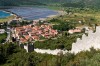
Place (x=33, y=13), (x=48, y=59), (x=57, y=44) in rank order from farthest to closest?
(x=33, y=13)
(x=57, y=44)
(x=48, y=59)

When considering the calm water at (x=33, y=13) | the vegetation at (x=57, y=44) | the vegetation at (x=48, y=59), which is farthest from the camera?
the calm water at (x=33, y=13)

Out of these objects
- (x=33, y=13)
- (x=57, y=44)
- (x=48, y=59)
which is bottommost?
(x=33, y=13)

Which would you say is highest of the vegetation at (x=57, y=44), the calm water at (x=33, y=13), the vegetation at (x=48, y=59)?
the vegetation at (x=48, y=59)

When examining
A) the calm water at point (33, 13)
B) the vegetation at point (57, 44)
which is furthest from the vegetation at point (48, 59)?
the calm water at point (33, 13)

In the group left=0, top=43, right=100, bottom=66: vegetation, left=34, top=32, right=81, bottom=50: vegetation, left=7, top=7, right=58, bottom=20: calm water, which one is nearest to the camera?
left=0, top=43, right=100, bottom=66: vegetation

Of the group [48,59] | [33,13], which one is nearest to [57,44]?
[48,59]

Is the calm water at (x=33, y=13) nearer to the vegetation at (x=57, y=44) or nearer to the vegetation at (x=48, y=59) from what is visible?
the vegetation at (x=57, y=44)

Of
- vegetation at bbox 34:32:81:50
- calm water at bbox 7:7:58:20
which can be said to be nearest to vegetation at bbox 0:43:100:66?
vegetation at bbox 34:32:81:50

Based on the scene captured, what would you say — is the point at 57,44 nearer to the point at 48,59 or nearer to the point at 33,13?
the point at 48,59

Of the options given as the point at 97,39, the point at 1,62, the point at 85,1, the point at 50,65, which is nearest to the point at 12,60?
the point at 1,62

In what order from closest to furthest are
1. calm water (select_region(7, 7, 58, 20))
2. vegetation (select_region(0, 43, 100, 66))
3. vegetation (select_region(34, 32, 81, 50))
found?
vegetation (select_region(0, 43, 100, 66))
vegetation (select_region(34, 32, 81, 50))
calm water (select_region(7, 7, 58, 20))

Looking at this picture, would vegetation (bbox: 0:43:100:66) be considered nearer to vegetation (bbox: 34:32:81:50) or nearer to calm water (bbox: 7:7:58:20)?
vegetation (bbox: 34:32:81:50)

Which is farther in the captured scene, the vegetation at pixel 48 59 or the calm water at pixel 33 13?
the calm water at pixel 33 13
